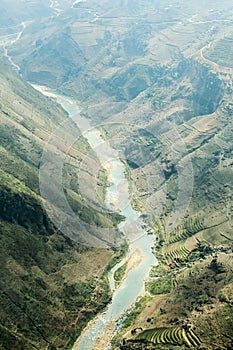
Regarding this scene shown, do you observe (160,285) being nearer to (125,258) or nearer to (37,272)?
(125,258)

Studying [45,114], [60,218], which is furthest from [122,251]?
[45,114]

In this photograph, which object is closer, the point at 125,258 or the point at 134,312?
the point at 134,312

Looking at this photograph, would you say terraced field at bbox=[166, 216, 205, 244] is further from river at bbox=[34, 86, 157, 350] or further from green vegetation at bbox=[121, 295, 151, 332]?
green vegetation at bbox=[121, 295, 151, 332]

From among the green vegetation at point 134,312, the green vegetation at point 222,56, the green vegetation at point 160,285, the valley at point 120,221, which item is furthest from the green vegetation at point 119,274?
the green vegetation at point 222,56

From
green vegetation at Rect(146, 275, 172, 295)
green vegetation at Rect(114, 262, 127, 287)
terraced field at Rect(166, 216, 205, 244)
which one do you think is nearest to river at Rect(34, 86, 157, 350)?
green vegetation at Rect(114, 262, 127, 287)

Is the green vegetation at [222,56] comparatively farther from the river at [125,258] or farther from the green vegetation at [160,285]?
the green vegetation at [160,285]

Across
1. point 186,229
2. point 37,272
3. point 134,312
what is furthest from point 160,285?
point 37,272
